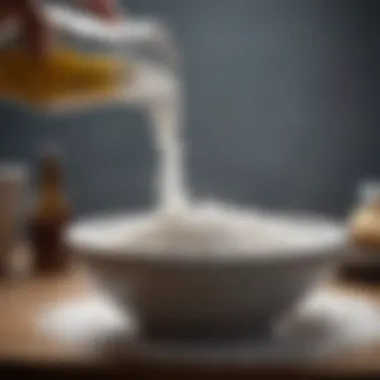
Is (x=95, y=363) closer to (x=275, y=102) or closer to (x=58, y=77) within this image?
(x=58, y=77)

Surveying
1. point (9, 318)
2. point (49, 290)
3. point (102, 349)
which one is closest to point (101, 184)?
point (49, 290)

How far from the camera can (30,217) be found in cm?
141

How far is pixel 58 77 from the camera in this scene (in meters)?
1.16

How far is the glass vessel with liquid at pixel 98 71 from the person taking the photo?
1165mm

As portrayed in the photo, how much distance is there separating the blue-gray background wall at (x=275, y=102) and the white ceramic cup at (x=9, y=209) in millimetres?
239

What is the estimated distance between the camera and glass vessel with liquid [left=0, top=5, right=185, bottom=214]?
1.17 metres

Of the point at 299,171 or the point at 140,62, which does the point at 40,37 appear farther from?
the point at 299,171

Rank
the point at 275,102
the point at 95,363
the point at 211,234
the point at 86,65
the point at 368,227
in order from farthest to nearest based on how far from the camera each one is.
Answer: the point at 275,102, the point at 368,227, the point at 86,65, the point at 211,234, the point at 95,363

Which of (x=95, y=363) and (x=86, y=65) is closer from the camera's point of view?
(x=95, y=363)

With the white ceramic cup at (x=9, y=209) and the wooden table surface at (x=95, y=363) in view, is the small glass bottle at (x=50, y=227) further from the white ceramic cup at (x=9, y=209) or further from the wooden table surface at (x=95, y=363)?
the wooden table surface at (x=95, y=363)

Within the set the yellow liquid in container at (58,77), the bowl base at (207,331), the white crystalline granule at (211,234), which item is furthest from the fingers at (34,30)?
the bowl base at (207,331)

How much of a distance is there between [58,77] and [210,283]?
0.29 meters

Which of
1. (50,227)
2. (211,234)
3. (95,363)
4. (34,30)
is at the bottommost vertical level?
(95,363)

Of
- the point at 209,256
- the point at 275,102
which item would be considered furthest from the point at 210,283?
the point at 275,102
